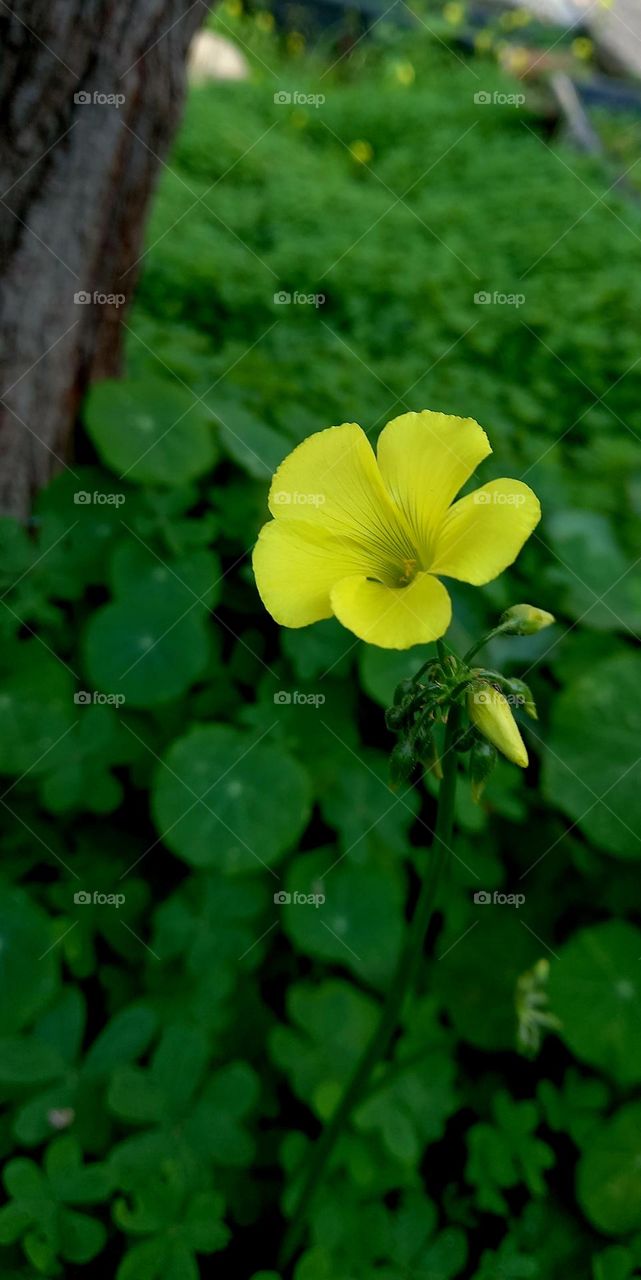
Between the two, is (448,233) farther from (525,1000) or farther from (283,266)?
(525,1000)

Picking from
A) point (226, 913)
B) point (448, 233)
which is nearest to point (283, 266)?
Result: point (448, 233)

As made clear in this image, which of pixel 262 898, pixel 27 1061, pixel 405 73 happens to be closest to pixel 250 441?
pixel 262 898

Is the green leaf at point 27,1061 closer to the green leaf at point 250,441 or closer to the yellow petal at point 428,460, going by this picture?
the yellow petal at point 428,460

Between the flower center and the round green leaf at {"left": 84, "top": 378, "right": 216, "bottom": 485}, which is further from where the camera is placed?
the round green leaf at {"left": 84, "top": 378, "right": 216, "bottom": 485}

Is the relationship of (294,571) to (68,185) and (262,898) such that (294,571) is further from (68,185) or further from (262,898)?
(68,185)

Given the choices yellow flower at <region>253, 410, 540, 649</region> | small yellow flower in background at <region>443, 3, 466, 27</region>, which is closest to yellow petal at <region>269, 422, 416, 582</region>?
yellow flower at <region>253, 410, 540, 649</region>

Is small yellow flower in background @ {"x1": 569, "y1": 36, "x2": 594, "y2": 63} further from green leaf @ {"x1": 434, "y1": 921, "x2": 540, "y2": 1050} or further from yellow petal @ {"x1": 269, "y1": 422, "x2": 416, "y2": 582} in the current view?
yellow petal @ {"x1": 269, "y1": 422, "x2": 416, "y2": 582}

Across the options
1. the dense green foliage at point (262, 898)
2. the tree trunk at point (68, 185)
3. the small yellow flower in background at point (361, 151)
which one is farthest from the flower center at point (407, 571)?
the small yellow flower in background at point (361, 151)
